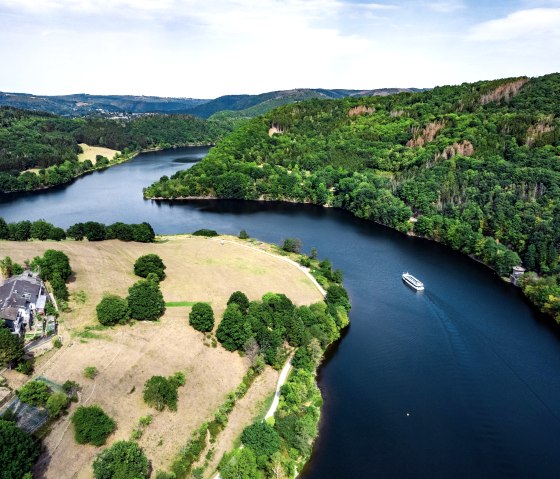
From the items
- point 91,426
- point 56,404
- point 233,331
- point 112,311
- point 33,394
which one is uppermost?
point 33,394

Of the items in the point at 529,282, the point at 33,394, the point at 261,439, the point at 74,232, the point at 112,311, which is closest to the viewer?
the point at 33,394

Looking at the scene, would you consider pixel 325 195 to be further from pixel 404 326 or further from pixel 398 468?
pixel 398 468

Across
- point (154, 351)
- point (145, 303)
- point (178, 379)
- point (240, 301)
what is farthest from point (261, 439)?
point (145, 303)

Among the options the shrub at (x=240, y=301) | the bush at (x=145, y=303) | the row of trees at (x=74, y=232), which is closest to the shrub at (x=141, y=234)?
the row of trees at (x=74, y=232)

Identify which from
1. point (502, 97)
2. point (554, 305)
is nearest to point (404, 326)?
point (554, 305)

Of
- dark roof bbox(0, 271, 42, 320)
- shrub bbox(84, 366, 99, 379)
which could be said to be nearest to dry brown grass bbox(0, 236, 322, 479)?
shrub bbox(84, 366, 99, 379)

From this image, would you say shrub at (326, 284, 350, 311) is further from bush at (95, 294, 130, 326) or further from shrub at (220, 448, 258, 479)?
shrub at (220, 448, 258, 479)

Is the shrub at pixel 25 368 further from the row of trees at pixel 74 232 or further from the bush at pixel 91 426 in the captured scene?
the row of trees at pixel 74 232

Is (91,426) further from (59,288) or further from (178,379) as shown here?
(59,288)
